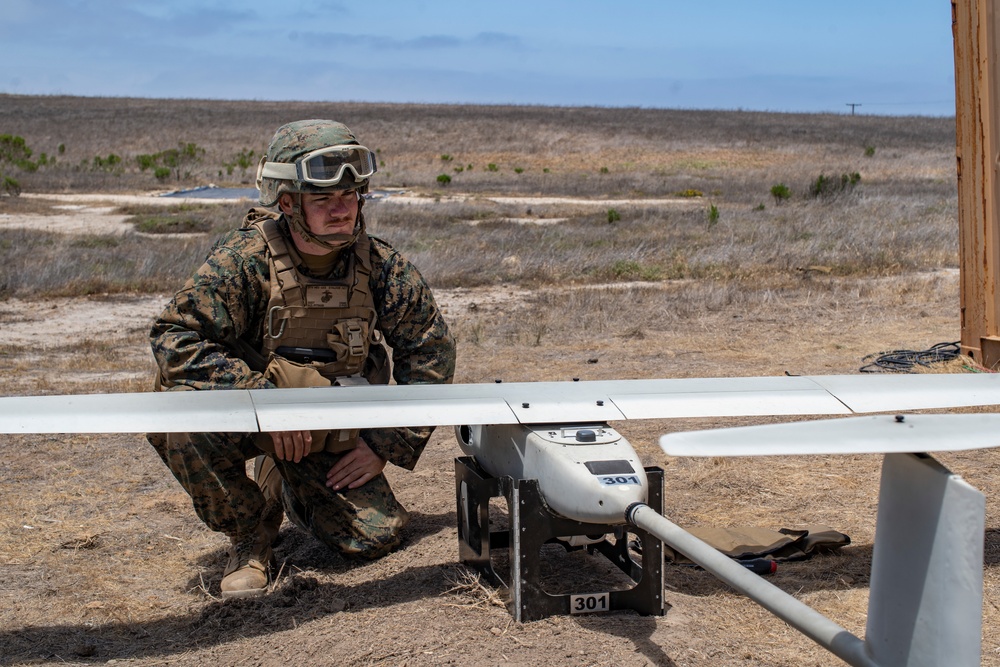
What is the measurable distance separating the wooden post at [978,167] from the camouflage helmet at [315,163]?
4.91 meters

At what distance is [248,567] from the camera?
4016 mm

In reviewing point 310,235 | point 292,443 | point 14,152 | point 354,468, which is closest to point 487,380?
point 354,468

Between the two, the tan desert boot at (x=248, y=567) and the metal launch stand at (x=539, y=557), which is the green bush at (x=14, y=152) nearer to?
the tan desert boot at (x=248, y=567)

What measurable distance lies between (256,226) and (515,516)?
174 centimetres

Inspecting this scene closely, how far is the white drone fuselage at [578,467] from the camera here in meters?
3.21

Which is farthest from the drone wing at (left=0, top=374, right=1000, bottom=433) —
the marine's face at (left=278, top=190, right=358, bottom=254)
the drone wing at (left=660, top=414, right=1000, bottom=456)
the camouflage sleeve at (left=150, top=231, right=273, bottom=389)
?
the drone wing at (left=660, top=414, right=1000, bottom=456)

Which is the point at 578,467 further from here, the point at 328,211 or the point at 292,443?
the point at 328,211

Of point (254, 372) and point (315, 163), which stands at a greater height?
point (315, 163)

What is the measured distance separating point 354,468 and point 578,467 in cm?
131

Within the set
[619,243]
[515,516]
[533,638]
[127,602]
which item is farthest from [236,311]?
[619,243]

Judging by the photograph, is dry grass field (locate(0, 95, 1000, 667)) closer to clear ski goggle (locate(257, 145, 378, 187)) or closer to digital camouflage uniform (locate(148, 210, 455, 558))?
digital camouflage uniform (locate(148, 210, 455, 558))

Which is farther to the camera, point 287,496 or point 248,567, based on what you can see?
point 287,496

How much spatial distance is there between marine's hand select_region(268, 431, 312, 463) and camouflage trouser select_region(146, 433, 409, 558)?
0.23m

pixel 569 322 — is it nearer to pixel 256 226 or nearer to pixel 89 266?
pixel 256 226
